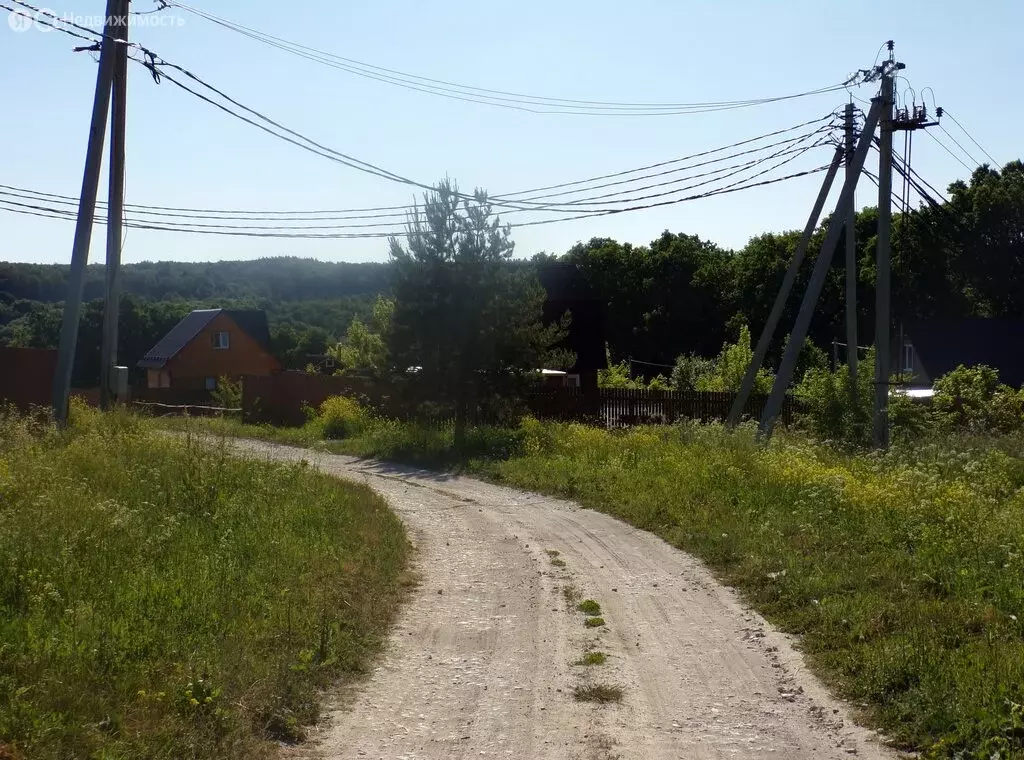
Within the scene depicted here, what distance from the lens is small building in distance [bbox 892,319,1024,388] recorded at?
39344 mm

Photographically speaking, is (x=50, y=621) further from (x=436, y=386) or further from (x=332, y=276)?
(x=332, y=276)

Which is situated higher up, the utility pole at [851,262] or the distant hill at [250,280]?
the distant hill at [250,280]

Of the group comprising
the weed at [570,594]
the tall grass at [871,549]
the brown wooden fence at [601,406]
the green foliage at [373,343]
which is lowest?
the weed at [570,594]

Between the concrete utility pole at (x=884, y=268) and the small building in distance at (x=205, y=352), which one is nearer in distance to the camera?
the concrete utility pole at (x=884, y=268)

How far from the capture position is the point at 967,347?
4094cm

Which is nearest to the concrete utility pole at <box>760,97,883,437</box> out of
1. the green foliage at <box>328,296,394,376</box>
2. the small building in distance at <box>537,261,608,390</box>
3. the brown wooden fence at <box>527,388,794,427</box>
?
the brown wooden fence at <box>527,388,794,427</box>

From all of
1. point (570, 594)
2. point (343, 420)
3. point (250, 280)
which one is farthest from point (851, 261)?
point (250, 280)

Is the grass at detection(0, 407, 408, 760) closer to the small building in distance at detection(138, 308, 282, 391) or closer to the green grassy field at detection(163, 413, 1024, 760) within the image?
the green grassy field at detection(163, 413, 1024, 760)

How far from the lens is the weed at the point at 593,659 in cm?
699

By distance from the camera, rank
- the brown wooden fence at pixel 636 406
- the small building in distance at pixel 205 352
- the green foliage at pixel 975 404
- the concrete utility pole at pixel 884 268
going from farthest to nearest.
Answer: the small building in distance at pixel 205 352 → the brown wooden fence at pixel 636 406 → the green foliage at pixel 975 404 → the concrete utility pole at pixel 884 268

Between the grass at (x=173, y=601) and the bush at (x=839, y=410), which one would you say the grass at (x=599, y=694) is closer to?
the grass at (x=173, y=601)

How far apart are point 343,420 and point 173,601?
838 inches

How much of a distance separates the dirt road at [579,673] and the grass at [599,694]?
0.05m

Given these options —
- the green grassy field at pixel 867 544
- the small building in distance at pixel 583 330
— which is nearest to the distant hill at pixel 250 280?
the small building in distance at pixel 583 330
